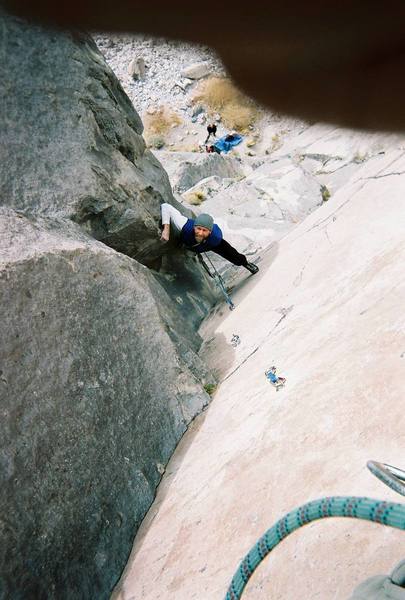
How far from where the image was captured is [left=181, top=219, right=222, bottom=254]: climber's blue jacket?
480 cm

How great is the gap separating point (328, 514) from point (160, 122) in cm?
1961

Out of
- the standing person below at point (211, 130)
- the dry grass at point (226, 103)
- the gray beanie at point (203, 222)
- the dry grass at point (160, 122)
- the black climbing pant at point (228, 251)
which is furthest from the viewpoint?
the dry grass at point (160, 122)

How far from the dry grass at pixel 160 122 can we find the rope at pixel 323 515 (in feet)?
60.3

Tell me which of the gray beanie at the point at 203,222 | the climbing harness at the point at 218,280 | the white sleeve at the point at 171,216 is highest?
the white sleeve at the point at 171,216

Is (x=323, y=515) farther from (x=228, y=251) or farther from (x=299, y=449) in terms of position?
(x=228, y=251)

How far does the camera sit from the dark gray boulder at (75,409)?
1970 mm

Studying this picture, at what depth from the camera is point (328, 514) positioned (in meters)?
1.02

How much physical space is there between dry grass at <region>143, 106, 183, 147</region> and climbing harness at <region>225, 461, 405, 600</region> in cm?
1838

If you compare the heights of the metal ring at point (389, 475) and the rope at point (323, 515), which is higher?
the rope at point (323, 515)

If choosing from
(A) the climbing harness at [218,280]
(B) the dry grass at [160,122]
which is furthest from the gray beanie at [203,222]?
(B) the dry grass at [160,122]

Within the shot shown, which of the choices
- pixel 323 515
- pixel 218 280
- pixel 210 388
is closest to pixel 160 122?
pixel 218 280

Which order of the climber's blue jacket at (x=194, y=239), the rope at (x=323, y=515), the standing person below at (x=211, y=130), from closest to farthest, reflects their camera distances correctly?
1. the rope at (x=323, y=515)
2. the climber's blue jacket at (x=194, y=239)
3. the standing person below at (x=211, y=130)

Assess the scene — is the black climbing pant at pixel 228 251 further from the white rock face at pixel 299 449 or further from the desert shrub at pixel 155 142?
the desert shrub at pixel 155 142

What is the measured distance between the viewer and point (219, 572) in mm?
1785
